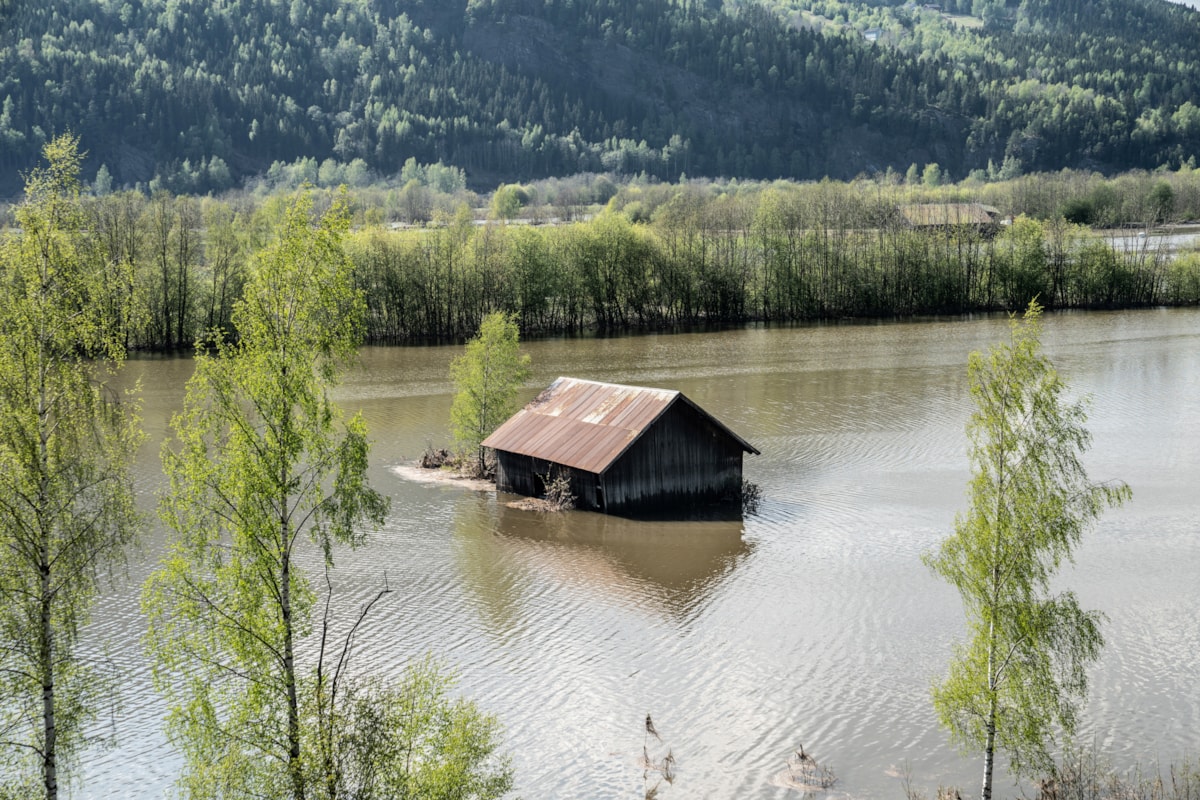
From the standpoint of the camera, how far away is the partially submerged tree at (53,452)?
50.6 ft

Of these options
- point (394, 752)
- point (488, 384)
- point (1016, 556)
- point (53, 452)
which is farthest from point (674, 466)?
point (53, 452)

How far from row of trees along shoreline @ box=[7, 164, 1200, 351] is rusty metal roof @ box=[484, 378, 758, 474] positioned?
45.7 m

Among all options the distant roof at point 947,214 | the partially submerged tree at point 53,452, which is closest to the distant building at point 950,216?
the distant roof at point 947,214

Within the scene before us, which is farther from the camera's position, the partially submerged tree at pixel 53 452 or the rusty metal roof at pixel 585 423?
the rusty metal roof at pixel 585 423

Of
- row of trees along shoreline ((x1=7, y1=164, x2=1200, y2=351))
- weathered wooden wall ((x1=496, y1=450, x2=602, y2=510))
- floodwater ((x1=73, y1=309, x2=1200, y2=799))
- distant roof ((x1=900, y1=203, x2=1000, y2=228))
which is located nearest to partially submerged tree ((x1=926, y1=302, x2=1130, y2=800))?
floodwater ((x1=73, y1=309, x2=1200, y2=799))

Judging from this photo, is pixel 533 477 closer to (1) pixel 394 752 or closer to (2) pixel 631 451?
(2) pixel 631 451

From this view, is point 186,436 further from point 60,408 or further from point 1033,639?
point 1033,639

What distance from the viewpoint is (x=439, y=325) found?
87.3 meters

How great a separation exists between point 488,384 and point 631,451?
8456 mm

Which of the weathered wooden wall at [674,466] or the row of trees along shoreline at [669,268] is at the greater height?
→ the row of trees along shoreline at [669,268]

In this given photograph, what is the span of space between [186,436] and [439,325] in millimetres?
71326

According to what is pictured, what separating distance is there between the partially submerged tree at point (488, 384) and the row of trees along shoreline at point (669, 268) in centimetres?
4214

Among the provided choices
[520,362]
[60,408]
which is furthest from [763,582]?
[60,408]

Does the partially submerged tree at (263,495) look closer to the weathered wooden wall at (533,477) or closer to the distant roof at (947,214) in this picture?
the weathered wooden wall at (533,477)
